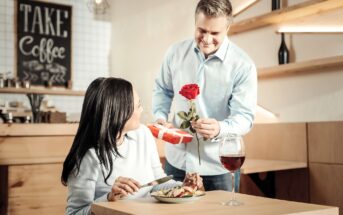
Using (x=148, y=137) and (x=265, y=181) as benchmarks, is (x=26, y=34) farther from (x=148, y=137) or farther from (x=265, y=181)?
(x=148, y=137)

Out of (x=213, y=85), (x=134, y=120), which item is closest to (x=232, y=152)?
(x=134, y=120)

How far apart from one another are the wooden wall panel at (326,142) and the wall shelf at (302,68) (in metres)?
0.41

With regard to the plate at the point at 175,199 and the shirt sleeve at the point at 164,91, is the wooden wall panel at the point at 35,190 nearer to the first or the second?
the shirt sleeve at the point at 164,91

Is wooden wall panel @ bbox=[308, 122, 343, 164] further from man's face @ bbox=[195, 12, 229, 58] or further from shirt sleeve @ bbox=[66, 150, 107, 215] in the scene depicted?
shirt sleeve @ bbox=[66, 150, 107, 215]

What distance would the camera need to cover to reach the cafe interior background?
343 cm

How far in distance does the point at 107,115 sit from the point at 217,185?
2.47ft

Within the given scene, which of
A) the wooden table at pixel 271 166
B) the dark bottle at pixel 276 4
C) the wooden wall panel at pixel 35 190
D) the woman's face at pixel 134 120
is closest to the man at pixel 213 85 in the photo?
the woman's face at pixel 134 120

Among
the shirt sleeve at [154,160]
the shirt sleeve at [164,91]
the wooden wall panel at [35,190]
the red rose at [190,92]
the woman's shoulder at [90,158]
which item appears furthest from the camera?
the wooden wall panel at [35,190]

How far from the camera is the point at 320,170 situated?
135 inches

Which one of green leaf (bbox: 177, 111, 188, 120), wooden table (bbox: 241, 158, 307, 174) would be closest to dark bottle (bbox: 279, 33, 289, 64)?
wooden table (bbox: 241, 158, 307, 174)

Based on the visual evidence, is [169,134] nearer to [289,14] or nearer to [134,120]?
[134,120]

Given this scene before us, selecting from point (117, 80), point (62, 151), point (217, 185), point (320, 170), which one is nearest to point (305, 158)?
point (320, 170)

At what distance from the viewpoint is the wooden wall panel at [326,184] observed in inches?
130

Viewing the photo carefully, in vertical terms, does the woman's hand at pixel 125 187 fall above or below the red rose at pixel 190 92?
below
